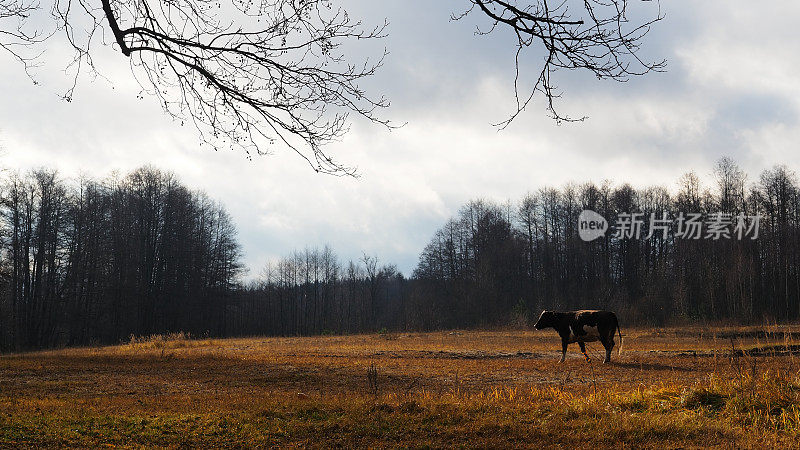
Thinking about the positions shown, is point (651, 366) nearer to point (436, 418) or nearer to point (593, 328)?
point (593, 328)

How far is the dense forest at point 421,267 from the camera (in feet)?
140

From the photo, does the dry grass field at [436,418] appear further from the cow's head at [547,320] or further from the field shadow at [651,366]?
the cow's head at [547,320]

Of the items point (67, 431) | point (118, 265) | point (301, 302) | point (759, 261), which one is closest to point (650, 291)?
point (759, 261)

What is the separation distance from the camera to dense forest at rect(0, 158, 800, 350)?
42.7 m

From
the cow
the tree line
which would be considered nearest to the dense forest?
the tree line

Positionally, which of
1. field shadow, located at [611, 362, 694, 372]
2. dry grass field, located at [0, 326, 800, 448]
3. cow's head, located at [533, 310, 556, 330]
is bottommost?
field shadow, located at [611, 362, 694, 372]

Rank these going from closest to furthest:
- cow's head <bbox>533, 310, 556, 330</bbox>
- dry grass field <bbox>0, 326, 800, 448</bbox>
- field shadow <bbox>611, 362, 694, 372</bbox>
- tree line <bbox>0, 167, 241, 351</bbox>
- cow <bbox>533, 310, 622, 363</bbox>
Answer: dry grass field <bbox>0, 326, 800, 448</bbox>
field shadow <bbox>611, 362, 694, 372</bbox>
cow <bbox>533, 310, 622, 363</bbox>
cow's head <bbox>533, 310, 556, 330</bbox>
tree line <bbox>0, 167, 241, 351</bbox>

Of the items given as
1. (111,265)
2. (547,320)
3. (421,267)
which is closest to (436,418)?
(547,320)

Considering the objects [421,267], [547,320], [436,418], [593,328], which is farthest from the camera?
[421,267]

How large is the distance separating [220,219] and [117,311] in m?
16.4

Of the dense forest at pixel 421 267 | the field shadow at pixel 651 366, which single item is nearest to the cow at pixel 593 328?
the field shadow at pixel 651 366

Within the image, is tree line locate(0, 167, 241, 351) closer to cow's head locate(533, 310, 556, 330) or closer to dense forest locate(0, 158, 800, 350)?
dense forest locate(0, 158, 800, 350)

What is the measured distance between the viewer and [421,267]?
6969 centimetres

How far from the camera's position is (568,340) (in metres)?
17.6
